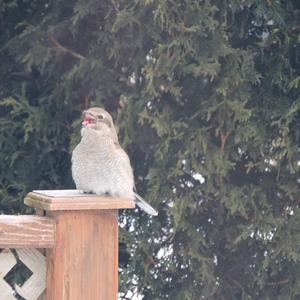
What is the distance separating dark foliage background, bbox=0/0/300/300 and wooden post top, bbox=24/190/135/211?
1.68 metres

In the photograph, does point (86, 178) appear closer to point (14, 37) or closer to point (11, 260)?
A: point (11, 260)

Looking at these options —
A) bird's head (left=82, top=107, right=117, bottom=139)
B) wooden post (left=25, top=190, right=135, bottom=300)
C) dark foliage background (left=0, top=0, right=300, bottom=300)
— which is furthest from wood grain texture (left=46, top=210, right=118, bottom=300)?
dark foliage background (left=0, top=0, right=300, bottom=300)

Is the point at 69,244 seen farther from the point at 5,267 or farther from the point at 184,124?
the point at 184,124

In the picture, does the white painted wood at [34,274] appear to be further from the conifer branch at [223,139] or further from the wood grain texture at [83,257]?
the conifer branch at [223,139]

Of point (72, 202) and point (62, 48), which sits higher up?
point (62, 48)

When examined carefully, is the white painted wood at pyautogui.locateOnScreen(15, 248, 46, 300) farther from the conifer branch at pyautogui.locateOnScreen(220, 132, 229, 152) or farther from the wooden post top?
the conifer branch at pyautogui.locateOnScreen(220, 132, 229, 152)

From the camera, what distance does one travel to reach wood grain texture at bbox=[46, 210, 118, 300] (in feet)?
8.04

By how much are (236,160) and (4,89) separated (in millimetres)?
1533

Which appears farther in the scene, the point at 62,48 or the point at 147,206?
the point at 62,48

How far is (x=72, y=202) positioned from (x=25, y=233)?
0.18m

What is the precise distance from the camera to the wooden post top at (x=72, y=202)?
2.45m

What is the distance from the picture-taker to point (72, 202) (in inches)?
96.7

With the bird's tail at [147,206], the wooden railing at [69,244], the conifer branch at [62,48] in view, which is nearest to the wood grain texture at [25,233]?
the wooden railing at [69,244]

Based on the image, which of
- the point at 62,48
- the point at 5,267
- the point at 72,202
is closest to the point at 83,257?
the point at 72,202
